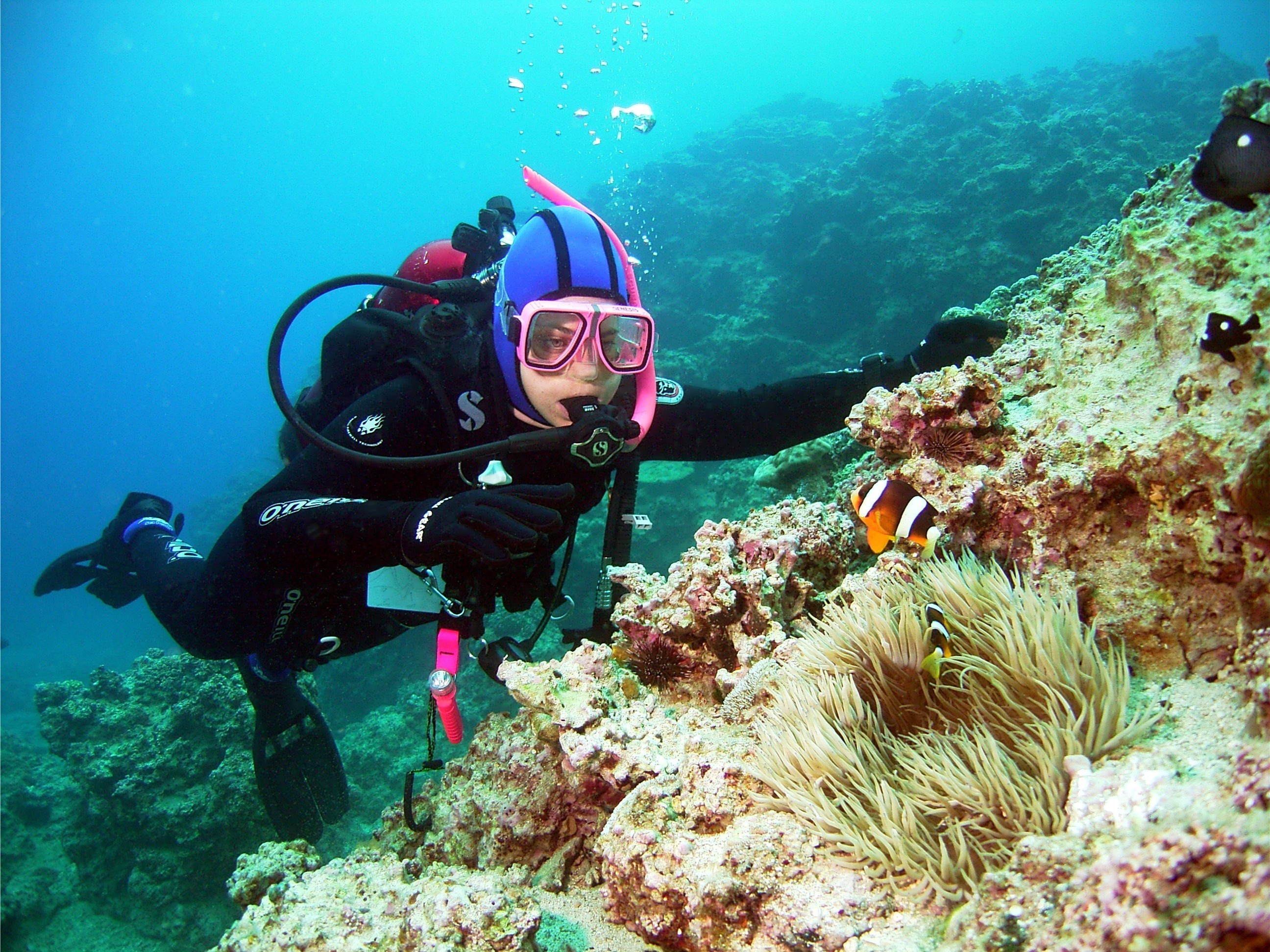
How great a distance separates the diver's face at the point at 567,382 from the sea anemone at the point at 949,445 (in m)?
1.48

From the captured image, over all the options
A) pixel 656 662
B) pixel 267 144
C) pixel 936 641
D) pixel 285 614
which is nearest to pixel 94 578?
pixel 285 614

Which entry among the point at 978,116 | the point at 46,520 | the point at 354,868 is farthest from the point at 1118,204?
the point at 46,520

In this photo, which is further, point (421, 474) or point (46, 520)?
point (46, 520)

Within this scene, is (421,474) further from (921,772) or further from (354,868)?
(921,772)

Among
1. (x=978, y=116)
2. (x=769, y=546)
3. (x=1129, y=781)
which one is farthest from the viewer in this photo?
(x=978, y=116)

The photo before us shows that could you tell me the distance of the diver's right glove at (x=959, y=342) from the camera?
3.04m

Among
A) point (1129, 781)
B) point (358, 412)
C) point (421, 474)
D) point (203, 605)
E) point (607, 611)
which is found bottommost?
point (1129, 781)

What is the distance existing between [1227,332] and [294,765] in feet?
19.2

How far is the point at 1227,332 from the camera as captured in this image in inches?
56.9

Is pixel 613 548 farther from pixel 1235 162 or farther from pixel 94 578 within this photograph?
pixel 94 578

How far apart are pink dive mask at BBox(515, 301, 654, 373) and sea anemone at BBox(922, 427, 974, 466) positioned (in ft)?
4.51

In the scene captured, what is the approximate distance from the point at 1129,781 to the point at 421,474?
8.67 feet

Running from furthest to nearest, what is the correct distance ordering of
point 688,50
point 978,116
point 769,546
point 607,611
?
1. point 688,50
2. point 978,116
3. point 607,611
4. point 769,546

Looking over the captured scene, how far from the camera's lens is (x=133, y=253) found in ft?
269
